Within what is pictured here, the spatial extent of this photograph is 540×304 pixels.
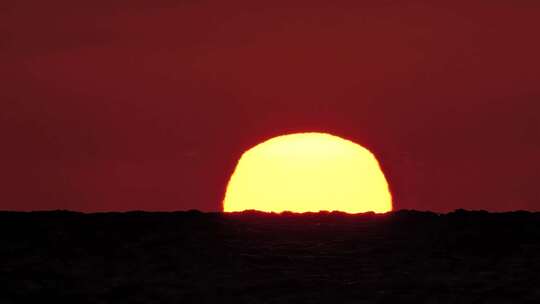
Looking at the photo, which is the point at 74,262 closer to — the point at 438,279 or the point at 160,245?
the point at 160,245

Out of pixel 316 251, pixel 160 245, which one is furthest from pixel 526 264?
pixel 160 245

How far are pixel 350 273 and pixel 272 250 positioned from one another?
1.44 meters

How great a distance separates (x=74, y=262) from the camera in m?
16.2

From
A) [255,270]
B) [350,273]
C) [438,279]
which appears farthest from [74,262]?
[438,279]

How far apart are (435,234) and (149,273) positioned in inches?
178

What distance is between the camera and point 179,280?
15.5 m

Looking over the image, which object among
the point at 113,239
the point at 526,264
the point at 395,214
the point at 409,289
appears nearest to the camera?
the point at 409,289

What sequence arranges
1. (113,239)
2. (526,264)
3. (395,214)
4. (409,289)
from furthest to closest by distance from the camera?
(395,214) → (113,239) → (526,264) → (409,289)

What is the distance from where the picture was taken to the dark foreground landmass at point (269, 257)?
49.3 feet

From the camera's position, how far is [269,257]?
16516 millimetres

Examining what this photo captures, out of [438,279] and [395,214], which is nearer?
[438,279]

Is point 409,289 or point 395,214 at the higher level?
point 395,214

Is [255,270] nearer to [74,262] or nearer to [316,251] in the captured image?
[316,251]

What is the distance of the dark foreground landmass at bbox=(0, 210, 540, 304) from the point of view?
49.3ft
